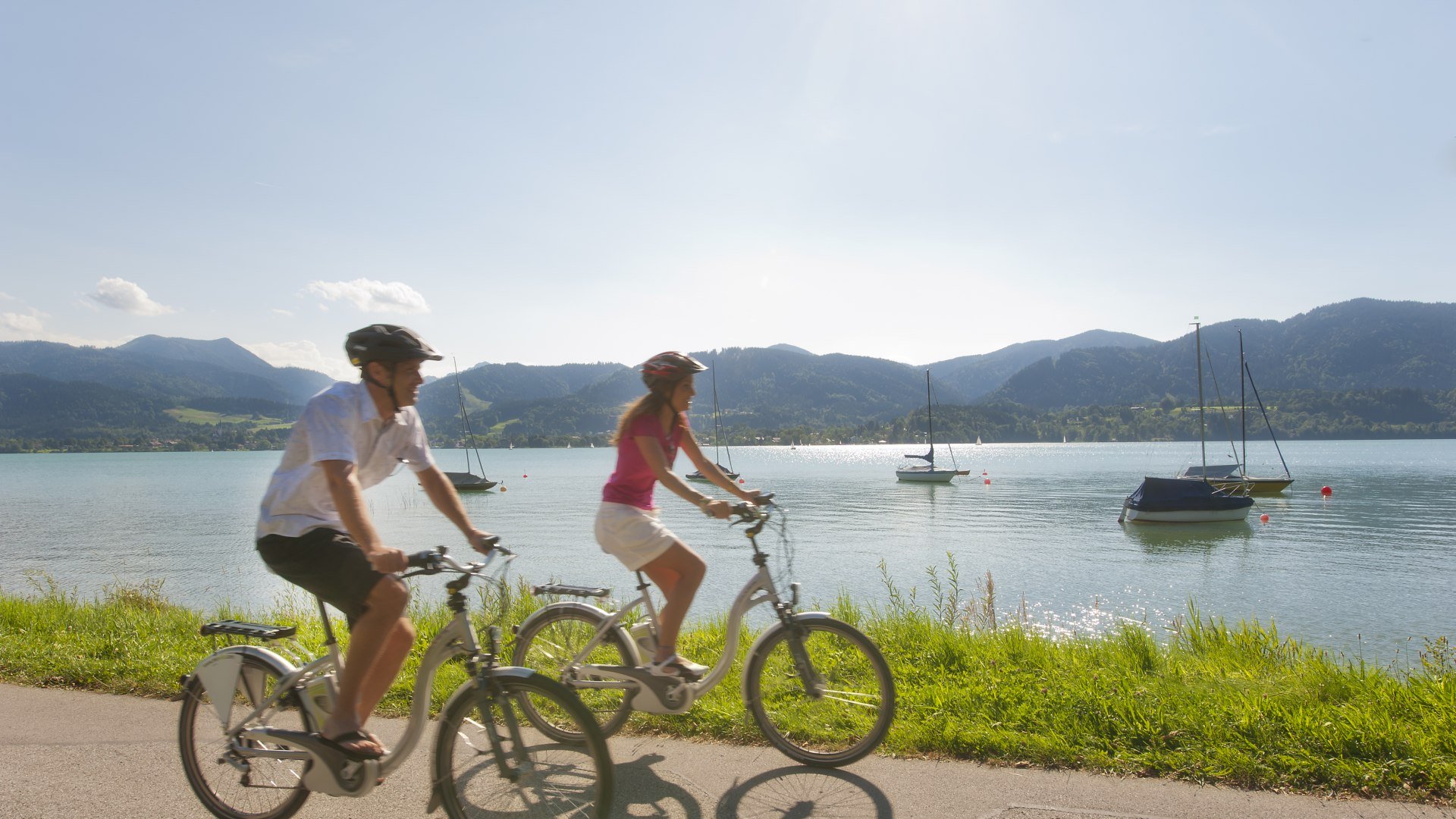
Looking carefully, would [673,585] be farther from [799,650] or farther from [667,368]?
[667,368]

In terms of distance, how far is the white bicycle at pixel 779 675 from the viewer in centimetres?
402

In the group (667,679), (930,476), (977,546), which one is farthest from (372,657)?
(930,476)

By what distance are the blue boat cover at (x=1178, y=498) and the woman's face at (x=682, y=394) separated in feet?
131

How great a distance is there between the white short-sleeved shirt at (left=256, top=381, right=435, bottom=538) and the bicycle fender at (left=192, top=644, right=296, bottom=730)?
63 centimetres

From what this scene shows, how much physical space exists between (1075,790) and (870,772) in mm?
903

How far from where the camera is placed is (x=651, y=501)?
4414 millimetres

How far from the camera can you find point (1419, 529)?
35.3 meters

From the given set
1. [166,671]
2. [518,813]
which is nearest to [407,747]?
[518,813]

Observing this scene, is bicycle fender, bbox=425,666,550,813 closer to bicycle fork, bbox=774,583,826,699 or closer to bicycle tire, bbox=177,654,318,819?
bicycle tire, bbox=177,654,318,819

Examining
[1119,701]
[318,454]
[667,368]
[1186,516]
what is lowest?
[1186,516]

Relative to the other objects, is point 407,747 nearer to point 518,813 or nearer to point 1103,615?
point 518,813

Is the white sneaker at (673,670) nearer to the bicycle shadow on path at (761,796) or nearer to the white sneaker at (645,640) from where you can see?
the white sneaker at (645,640)

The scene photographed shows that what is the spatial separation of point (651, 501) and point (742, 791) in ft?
5.02

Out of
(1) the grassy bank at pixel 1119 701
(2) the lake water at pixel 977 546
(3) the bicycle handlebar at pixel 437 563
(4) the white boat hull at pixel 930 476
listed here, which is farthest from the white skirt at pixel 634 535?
(4) the white boat hull at pixel 930 476
